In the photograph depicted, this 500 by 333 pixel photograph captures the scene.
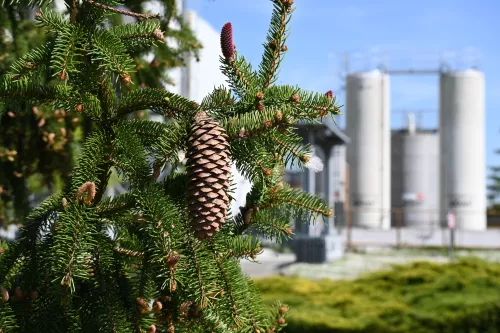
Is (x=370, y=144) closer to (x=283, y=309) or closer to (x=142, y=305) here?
(x=283, y=309)

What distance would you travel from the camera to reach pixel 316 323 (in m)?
5.25

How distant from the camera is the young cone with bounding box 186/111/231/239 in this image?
102 centimetres

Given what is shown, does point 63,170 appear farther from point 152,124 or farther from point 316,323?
point 316,323

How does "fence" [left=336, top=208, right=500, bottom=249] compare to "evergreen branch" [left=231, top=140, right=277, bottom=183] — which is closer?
"evergreen branch" [left=231, top=140, right=277, bottom=183]

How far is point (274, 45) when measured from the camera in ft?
3.90

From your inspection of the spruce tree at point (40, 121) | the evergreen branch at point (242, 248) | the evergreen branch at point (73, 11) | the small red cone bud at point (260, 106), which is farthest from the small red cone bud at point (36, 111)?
the small red cone bud at point (260, 106)

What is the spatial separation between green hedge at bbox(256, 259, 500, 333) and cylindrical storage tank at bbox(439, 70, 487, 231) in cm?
2211

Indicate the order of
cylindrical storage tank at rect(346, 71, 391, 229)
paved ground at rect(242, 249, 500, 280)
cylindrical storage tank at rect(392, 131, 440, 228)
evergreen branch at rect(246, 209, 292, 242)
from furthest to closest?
cylindrical storage tank at rect(392, 131, 440, 228) → cylindrical storage tank at rect(346, 71, 391, 229) → paved ground at rect(242, 249, 500, 280) → evergreen branch at rect(246, 209, 292, 242)

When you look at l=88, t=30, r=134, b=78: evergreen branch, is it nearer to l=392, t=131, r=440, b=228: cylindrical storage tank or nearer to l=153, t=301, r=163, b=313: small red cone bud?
l=153, t=301, r=163, b=313: small red cone bud

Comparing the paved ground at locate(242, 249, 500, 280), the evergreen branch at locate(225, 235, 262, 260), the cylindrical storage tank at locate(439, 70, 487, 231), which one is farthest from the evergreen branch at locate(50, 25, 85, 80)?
the cylindrical storage tank at locate(439, 70, 487, 231)

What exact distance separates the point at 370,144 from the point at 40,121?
27406 mm

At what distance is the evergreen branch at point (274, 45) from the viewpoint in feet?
3.86

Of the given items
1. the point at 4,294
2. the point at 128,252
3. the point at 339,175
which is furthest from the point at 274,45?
the point at 339,175

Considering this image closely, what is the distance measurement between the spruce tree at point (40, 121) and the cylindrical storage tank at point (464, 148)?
2807cm
